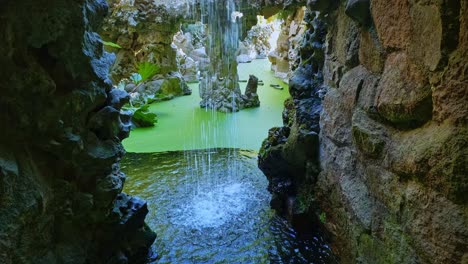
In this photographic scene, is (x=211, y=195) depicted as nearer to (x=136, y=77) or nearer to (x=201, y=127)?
(x=201, y=127)

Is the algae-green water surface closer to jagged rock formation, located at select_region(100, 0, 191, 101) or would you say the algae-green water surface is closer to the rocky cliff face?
jagged rock formation, located at select_region(100, 0, 191, 101)

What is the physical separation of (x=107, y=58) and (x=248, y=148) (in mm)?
4158

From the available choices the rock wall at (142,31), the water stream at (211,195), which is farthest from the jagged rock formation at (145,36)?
the water stream at (211,195)

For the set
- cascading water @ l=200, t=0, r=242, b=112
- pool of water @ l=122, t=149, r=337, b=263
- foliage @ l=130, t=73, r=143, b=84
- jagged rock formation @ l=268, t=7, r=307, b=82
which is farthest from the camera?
jagged rock formation @ l=268, t=7, r=307, b=82

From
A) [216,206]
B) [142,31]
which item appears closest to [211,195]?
[216,206]

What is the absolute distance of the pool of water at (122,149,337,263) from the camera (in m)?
3.43

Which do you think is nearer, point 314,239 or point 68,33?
point 68,33

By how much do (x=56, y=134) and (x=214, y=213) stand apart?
223 centimetres

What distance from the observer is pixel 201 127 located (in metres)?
8.21

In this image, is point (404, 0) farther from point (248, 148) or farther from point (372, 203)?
point (248, 148)

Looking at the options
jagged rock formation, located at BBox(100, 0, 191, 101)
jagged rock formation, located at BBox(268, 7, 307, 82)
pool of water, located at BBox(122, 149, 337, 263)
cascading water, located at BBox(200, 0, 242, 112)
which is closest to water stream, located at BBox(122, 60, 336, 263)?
pool of water, located at BBox(122, 149, 337, 263)

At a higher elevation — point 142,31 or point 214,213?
point 142,31

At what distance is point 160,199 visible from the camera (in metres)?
4.56

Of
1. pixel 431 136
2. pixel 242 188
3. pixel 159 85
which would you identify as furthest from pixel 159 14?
pixel 431 136
